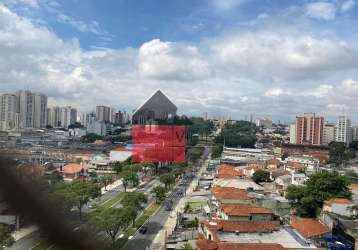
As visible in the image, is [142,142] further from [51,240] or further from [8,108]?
[51,240]

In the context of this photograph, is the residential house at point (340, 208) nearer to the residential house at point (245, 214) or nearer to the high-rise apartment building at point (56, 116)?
the residential house at point (245, 214)

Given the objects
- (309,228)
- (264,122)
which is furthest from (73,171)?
(264,122)

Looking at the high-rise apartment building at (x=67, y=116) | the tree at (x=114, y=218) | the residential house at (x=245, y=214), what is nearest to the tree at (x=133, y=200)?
the tree at (x=114, y=218)

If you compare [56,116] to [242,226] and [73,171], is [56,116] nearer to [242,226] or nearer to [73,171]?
[73,171]

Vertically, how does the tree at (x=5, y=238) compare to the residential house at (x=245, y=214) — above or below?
above

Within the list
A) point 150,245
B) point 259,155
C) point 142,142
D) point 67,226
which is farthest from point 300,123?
point 67,226

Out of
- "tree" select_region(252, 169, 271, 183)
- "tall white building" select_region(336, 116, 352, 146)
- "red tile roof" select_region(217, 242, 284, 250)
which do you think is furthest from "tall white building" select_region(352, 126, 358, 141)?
"red tile roof" select_region(217, 242, 284, 250)

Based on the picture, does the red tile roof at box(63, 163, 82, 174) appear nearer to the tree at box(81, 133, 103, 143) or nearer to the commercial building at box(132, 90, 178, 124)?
the commercial building at box(132, 90, 178, 124)
